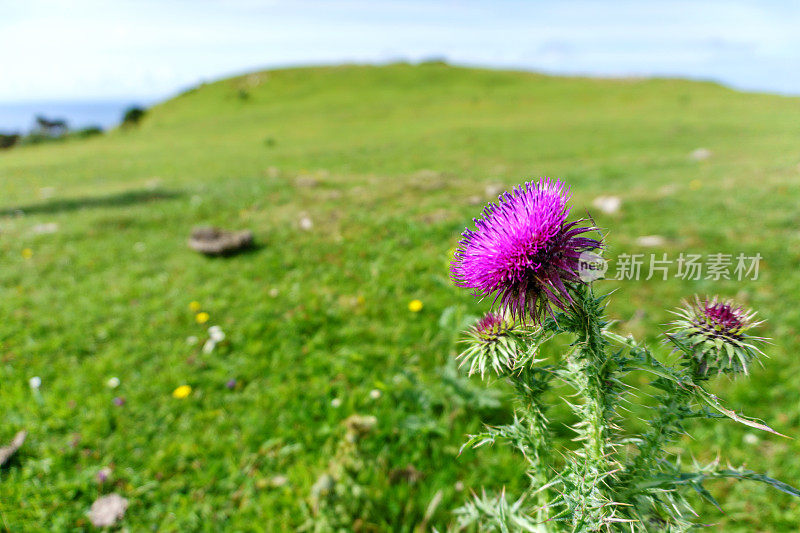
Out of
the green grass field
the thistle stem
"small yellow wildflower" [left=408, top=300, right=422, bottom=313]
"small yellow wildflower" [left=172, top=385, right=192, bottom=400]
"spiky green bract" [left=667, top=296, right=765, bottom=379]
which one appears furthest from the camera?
"small yellow wildflower" [left=408, top=300, right=422, bottom=313]

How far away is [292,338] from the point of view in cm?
554

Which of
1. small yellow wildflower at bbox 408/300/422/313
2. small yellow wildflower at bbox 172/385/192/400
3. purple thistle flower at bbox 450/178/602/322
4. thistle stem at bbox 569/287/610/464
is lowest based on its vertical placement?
small yellow wildflower at bbox 172/385/192/400

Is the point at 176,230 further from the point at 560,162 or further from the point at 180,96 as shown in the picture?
the point at 180,96

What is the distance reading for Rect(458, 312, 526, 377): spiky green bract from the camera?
193 cm

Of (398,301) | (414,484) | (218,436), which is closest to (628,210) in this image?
(398,301)

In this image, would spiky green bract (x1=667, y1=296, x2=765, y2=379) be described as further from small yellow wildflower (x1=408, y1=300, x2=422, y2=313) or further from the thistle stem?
small yellow wildflower (x1=408, y1=300, x2=422, y2=313)

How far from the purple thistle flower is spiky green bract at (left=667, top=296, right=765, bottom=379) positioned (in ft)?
1.85

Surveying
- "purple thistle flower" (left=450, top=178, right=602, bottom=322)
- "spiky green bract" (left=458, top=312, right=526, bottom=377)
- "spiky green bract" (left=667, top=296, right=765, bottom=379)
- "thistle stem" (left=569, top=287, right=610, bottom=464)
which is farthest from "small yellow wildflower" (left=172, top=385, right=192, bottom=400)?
"spiky green bract" (left=667, top=296, right=765, bottom=379)

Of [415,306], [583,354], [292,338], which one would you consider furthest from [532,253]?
[292,338]

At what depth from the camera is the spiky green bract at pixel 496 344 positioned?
1927mm

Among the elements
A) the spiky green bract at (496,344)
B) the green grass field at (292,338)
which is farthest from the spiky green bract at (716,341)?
the green grass field at (292,338)

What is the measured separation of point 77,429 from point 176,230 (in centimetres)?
621

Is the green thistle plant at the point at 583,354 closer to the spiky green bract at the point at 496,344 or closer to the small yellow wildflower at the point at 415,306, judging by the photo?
the spiky green bract at the point at 496,344

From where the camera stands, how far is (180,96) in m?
60.2
